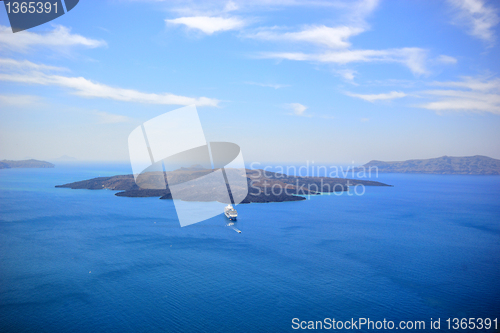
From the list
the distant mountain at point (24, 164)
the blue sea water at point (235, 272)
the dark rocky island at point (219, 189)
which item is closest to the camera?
the blue sea water at point (235, 272)

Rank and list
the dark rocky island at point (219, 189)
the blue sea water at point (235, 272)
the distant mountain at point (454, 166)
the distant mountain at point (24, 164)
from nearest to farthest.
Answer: the blue sea water at point (235, 272)
the dark rocky island at point (219, 189)
the distant mountain at point (24, 164)
the distant mountain at point (454, 166)

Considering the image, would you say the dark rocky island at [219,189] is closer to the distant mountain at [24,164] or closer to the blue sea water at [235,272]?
the blue sea water at [235,272]

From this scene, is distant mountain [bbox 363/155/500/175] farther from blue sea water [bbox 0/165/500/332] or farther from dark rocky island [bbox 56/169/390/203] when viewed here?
blue sea water [bbox 0/165/500/332]

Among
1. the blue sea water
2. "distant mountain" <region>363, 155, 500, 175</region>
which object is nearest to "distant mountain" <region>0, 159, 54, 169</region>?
the blue sea water

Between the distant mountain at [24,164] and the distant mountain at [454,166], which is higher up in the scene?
the distant mountain at [24,164]

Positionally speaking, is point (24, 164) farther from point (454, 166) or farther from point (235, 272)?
point (454, 166)

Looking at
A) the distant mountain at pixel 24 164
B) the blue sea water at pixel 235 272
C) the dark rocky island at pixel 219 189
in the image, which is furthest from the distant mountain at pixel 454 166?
the distant mountain at pixel 24 164

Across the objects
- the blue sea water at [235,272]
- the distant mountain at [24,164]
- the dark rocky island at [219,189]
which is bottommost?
the blue sea water at [235,272]
